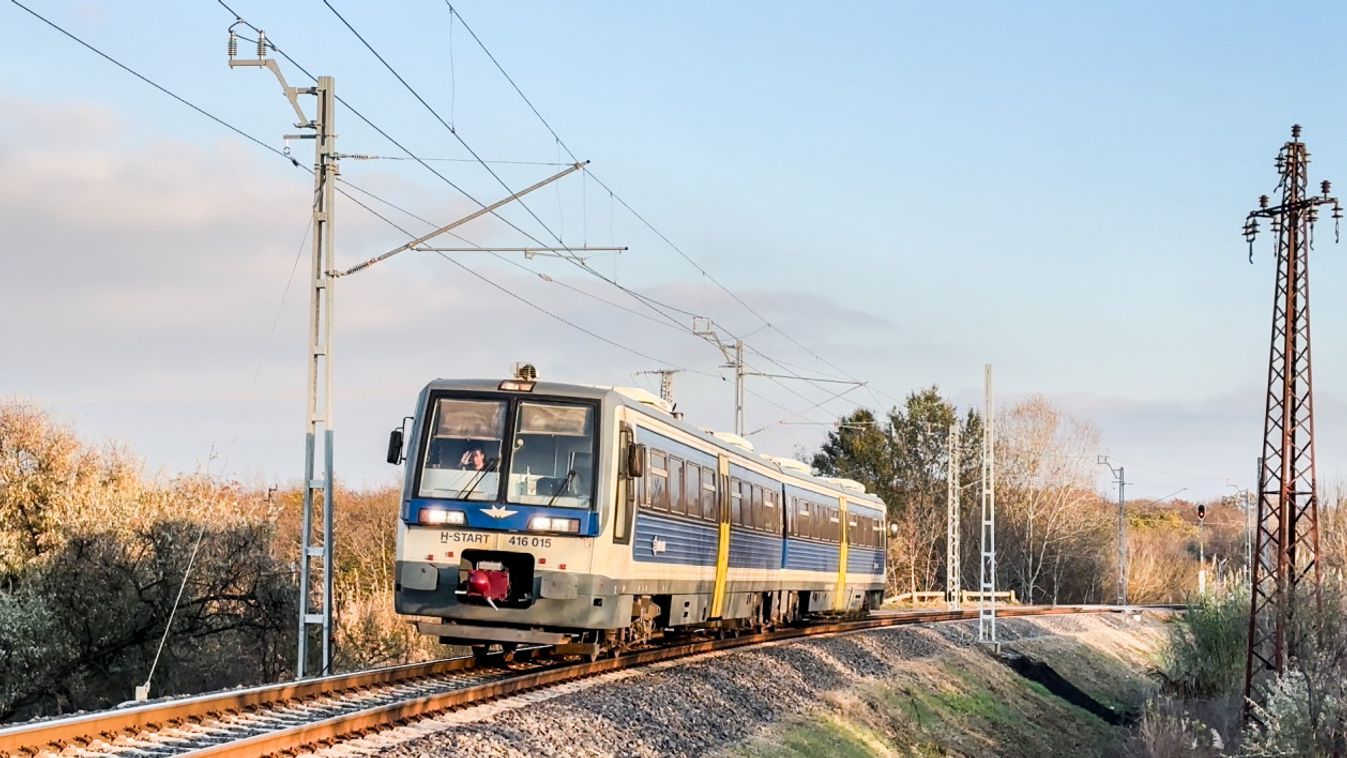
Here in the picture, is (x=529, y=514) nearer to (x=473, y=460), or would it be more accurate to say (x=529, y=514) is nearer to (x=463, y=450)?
(x=473, y=460)

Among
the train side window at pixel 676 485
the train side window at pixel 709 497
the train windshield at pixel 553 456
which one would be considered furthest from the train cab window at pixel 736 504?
the train windshield at pixel 553 456

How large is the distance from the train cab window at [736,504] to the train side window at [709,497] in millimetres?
920

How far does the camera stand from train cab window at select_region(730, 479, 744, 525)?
2312 cm

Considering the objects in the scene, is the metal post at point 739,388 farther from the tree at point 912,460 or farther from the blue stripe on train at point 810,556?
the tree at point 912,460

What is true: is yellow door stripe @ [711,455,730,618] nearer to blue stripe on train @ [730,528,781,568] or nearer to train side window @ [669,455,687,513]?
blue stripe on train @ [730,528,781,568]

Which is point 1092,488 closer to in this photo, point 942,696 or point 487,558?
point 942,696

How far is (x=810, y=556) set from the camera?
2966 centimetres

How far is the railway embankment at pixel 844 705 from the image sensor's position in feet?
45.6

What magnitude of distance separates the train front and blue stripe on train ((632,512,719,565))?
122 centimetres

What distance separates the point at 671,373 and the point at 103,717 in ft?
119

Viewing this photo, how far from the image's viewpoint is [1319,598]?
2536cm

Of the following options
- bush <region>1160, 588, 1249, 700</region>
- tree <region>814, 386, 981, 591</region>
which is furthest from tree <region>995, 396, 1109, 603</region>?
bush <region>1160, 588, 1249, 700</region>

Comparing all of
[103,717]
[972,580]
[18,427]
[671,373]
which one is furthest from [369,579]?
[972,580]

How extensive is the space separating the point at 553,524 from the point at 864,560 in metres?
21.1
